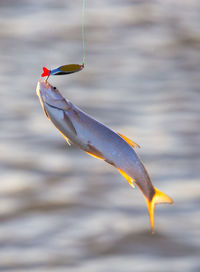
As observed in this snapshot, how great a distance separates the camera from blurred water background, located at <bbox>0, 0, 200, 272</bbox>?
14.6 feet

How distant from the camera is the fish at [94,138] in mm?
2443

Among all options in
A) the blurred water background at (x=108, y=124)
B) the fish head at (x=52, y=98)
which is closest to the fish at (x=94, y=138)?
the fish head at (x=52, y=98)

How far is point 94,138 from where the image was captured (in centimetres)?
247

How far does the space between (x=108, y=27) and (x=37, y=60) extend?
1.19m

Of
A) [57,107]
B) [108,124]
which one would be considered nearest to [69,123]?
[57,107]

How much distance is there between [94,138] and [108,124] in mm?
3410

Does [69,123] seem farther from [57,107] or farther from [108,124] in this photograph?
[108,124]

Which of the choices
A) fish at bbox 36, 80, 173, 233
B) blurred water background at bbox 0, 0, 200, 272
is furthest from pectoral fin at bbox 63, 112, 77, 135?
blurred water background at bbox 0, 0, 200, 272

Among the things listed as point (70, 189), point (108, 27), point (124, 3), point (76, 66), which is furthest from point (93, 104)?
point (76, 66)

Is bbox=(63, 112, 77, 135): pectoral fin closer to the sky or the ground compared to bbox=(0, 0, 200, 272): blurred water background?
closer to the ground

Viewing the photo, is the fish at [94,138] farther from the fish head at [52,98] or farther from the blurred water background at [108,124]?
the blurred water background at [108,124]

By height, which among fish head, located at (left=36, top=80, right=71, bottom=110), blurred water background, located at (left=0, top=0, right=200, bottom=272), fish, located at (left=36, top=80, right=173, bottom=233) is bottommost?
fish, located at (left=36, top=80, right=173, bottom=233)

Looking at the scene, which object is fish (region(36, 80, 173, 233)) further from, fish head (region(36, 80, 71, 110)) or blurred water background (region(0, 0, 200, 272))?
blurred water background (region(0, 0, 200, 272))

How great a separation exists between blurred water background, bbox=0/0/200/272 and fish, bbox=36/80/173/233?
1.83m
